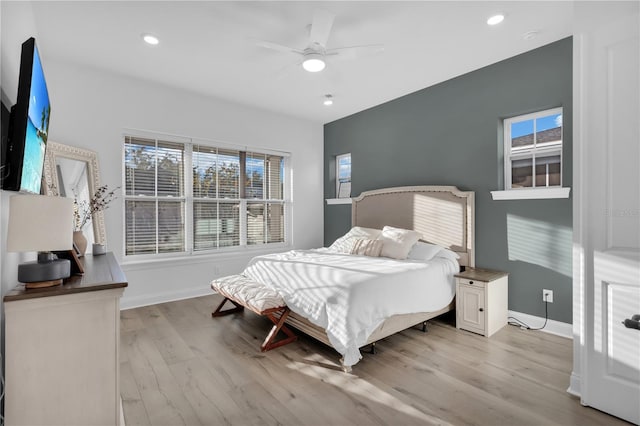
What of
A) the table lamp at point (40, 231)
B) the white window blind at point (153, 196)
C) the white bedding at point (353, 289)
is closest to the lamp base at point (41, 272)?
the table lamp at point (40, 231)

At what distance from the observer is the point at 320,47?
2.72m

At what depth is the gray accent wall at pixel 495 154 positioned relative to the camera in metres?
3.01

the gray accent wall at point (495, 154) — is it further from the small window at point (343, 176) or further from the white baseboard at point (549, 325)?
the small window at point (343, 176)

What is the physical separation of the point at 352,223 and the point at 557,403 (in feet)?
11.3

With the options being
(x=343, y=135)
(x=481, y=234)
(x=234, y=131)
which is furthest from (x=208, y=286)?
(x=481, y=234)

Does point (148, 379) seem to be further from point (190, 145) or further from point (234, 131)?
point (234, 131)

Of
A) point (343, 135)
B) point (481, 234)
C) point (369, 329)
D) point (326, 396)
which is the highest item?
point (343, 135)

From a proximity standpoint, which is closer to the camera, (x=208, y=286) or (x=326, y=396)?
(x=326, y=396)

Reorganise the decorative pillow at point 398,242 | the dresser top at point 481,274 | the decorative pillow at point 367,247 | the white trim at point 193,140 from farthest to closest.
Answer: the white trim at point 193,140 < the decorative pillow at point 367,247 < the decorative pillow at point 398,242 < the dresser top at point 481,274

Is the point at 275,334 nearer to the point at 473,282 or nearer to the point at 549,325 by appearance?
the point at 473,282

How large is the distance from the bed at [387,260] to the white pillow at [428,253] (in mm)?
135

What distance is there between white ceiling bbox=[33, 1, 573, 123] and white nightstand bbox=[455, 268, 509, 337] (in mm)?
2280

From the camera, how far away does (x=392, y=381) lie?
87.9 inches

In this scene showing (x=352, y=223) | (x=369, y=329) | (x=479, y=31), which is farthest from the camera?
(x=352, y=223)
